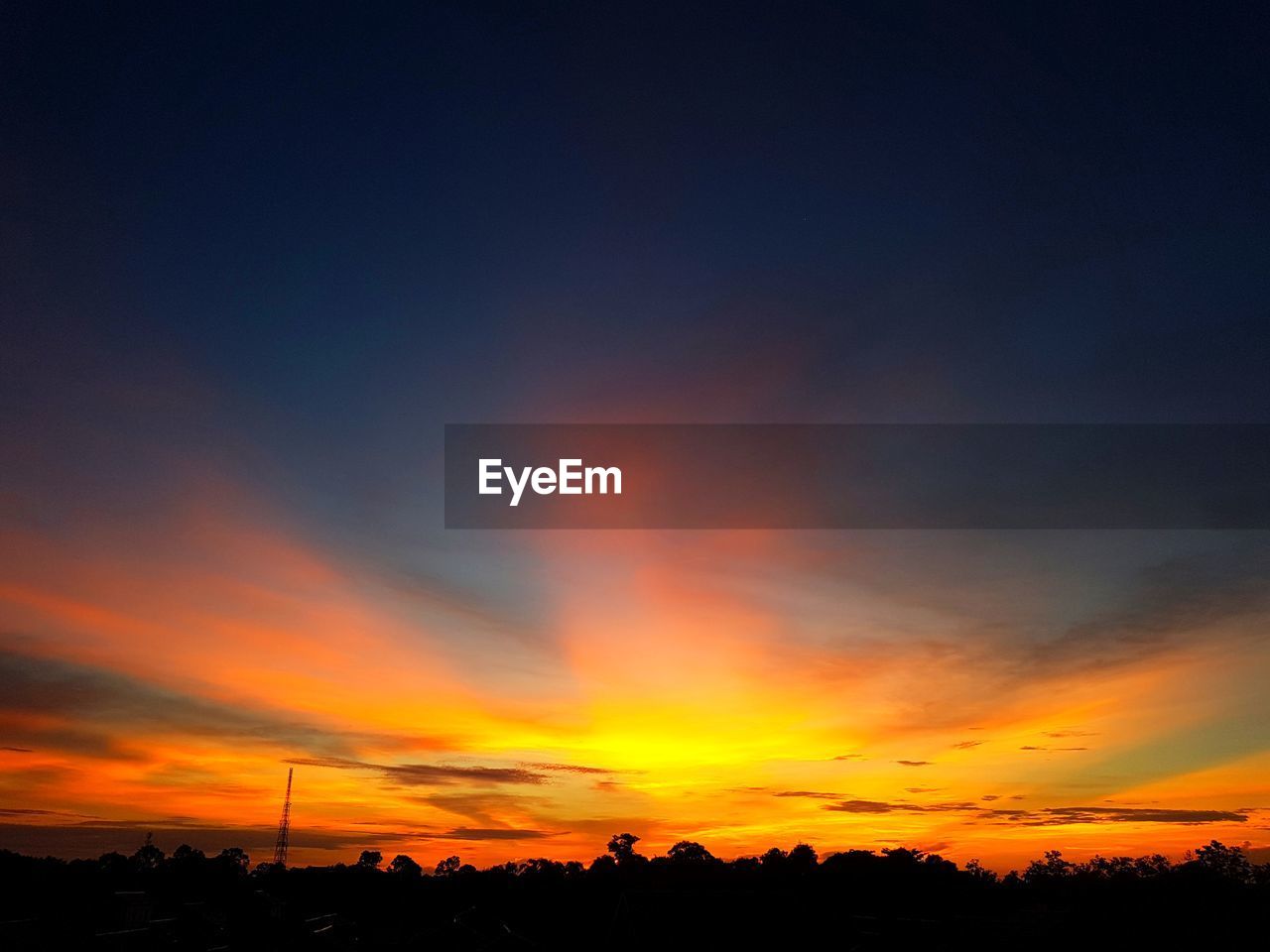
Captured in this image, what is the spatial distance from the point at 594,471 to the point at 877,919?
36256mm

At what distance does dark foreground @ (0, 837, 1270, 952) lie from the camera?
→ 4625 centimetres

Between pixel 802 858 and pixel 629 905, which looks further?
pixel 802 858

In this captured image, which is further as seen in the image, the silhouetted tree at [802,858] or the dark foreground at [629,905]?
the silhouetted tree at [802,858]

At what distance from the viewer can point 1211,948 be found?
161 ft

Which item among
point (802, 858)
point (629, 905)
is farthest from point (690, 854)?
point (629, 905)

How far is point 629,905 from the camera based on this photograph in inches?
2103

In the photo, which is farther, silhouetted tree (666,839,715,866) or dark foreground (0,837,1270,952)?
silhouetted tree (666,839,715,866)

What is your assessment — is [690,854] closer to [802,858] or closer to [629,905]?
[802,858]

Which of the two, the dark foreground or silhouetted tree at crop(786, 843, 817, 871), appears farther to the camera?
silhouetted tree at crop(786, 843, 817, 871)

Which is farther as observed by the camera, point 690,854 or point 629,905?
point 690,854

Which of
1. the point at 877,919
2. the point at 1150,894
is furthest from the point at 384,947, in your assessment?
the point at 1150,894

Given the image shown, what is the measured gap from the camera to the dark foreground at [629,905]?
1821 inches

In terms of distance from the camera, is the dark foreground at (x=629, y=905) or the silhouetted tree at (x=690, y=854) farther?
the silhouetted tree at (x=690, y=854)

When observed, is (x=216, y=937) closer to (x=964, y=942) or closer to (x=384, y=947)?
(x=384, y=947)
